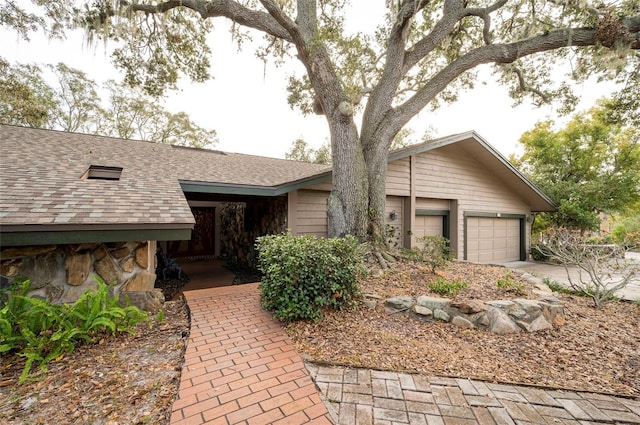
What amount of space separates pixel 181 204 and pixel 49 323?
6.26ft

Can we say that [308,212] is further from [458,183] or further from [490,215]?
[490,215]

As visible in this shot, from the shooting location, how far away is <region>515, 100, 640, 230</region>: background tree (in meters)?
10.1

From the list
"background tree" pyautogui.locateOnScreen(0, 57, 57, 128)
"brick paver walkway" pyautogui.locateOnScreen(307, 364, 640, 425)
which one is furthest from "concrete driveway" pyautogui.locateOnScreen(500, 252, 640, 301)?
"background tree" pyautogui.locateOnScreen(0, 57, 57, 128)

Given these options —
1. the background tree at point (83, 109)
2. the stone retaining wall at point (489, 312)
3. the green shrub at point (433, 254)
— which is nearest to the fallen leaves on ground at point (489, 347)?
the stone retaining wall at point (489, 312)

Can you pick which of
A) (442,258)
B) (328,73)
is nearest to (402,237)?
(442,258)

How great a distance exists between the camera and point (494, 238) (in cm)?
952

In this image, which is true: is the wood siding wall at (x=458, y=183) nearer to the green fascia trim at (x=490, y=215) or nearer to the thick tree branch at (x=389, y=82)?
the green fascia trim at (x=490, y=215)

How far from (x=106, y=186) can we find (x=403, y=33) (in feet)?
20.3

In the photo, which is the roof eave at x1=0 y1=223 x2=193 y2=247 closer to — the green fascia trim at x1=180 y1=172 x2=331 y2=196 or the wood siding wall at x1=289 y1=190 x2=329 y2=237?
the green fascia trim at x1=180 y1=172 x2=331 y2=196

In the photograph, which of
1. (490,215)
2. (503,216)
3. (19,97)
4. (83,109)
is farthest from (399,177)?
(83,109)

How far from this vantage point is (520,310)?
11.0 ft

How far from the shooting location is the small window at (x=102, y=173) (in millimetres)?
Answer: 4422

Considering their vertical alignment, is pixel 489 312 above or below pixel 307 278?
below

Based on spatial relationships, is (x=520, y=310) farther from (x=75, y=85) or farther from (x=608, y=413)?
(x=75, y=85)
